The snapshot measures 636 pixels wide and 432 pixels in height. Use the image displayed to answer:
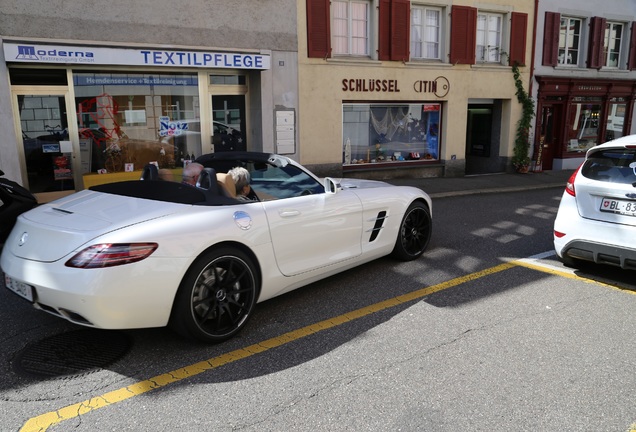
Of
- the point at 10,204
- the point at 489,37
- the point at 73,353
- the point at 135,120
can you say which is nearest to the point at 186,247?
the point at 73,353

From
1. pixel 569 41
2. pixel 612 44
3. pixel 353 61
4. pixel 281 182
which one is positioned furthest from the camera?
pixel 612 44

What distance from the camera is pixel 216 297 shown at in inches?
147

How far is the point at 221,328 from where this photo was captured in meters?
3.83

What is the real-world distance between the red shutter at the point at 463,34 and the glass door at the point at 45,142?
971cm

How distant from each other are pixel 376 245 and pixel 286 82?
738 cm

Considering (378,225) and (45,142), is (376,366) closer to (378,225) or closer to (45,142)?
(378,225)

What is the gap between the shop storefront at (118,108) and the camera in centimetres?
943

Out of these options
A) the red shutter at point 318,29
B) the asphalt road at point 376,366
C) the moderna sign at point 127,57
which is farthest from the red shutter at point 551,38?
the asphalt road at point 376,366

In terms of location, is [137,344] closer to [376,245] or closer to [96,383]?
[96,383]

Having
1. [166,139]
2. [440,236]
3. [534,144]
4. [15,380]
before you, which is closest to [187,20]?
[166,139]

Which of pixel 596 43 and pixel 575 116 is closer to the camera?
pixel 596 43

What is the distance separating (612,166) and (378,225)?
8.20 ft

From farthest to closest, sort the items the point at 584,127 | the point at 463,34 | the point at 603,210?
the point at 584,127
the point at 463,34
the point at 603,210

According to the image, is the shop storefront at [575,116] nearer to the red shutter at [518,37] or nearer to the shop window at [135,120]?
the red shutter at [518,37]
